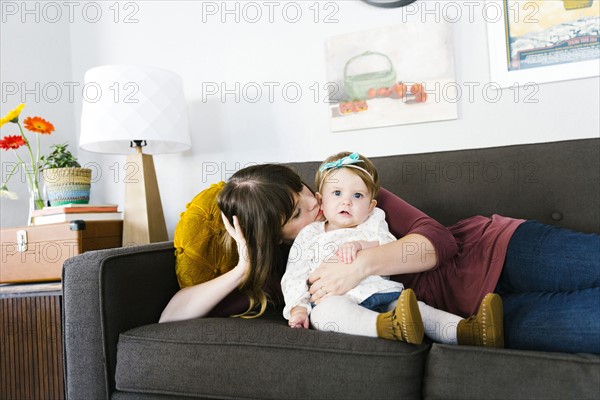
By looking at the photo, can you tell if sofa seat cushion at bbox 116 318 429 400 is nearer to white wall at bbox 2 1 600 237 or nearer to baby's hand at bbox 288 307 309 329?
baby's hand at bbox 288 307 309 329

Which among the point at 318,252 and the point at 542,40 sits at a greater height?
the point at 542,40

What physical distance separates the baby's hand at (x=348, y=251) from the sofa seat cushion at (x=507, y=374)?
0.33 meters

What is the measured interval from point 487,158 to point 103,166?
1970 millimetres

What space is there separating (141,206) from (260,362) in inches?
47.5

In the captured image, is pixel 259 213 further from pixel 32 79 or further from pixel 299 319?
pixel 32 79

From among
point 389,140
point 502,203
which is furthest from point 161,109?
point 502,203

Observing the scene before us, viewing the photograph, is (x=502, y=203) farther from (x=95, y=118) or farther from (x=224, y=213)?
(x=95, y=118)

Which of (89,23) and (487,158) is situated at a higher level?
(89,23)

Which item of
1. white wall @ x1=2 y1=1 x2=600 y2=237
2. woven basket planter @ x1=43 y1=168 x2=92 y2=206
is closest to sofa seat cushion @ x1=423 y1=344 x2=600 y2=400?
white wall @ x1=2 y1=1 x2=600 y2=237

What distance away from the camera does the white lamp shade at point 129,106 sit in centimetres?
222

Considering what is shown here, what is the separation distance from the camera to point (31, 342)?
2.03 meters

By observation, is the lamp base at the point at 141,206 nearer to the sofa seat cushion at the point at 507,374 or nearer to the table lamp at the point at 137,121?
the table lamp at the point at 137,121

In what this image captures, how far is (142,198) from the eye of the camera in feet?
7.66

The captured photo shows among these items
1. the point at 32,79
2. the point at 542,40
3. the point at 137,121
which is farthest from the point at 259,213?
the point at 32,79
